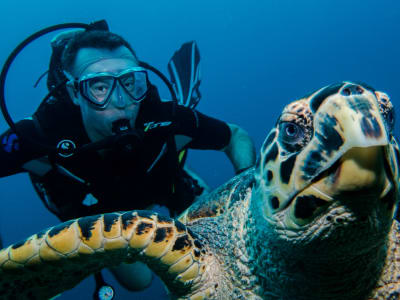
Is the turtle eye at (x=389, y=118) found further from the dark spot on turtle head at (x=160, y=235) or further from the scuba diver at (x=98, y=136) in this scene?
the scuba diver at (x=98, y=136)

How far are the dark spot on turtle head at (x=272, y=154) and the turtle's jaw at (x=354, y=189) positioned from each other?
0.15 m

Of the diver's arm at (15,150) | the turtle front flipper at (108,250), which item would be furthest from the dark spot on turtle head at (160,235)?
the diver's arm at (15,150)

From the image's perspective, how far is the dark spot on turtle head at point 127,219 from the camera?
117 cm

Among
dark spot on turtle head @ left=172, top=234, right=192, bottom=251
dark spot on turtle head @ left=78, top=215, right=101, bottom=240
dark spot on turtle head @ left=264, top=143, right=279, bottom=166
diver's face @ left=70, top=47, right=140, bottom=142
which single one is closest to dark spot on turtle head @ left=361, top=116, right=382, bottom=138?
dark spot on turtle head @ left=264, top=143, right=279, bottom=166

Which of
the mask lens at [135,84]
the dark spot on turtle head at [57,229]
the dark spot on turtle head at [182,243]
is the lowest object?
the dark spot on turtle head at [182,243]

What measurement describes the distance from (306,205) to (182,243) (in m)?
0.58

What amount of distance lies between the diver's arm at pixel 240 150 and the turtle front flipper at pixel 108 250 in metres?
1.37

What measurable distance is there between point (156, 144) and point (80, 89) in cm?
67

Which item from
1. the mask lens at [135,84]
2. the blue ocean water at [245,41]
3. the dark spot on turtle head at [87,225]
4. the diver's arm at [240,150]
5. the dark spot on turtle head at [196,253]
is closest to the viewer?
the dark spot on turtle head at [87,225]

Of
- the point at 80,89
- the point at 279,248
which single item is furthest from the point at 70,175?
the point at 279,248

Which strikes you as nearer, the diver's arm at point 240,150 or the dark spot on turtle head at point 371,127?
the dark spot on turtle head at point 371,127

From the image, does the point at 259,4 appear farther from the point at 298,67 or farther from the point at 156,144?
the point at 156,144

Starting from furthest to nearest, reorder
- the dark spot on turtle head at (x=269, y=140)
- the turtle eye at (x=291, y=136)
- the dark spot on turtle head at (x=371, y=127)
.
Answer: the dark spot on turtle head at (x=269, y=140) → the turtle eye at (x=291, y=136) → the dark spot on turtle head at (x=371, y=127)

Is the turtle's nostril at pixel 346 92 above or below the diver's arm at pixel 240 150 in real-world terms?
above
